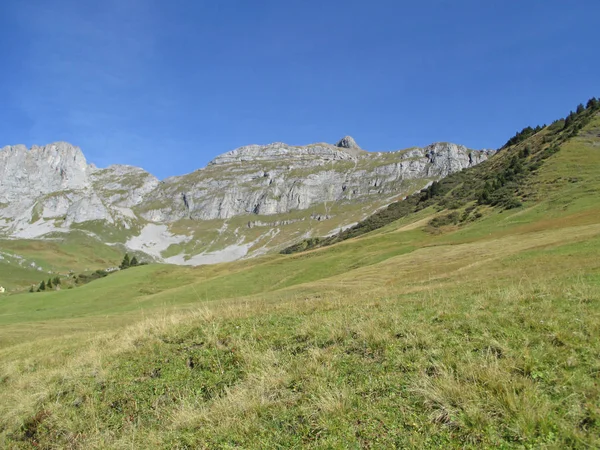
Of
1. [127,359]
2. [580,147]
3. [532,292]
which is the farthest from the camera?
[580,147]

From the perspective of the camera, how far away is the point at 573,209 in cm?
4381

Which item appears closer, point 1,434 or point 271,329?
point 1,434

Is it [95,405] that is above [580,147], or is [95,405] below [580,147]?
below

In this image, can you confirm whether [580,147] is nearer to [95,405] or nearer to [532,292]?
[532,292]

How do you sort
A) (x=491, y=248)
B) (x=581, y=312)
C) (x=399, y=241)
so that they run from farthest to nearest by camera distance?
(x=399, y=241)
(x=491, y=248)
(x=581, y=312)

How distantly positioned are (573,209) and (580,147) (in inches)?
1470

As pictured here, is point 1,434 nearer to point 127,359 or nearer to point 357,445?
point 127,359

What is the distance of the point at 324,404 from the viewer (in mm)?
6156

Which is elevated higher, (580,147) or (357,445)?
(580,147)

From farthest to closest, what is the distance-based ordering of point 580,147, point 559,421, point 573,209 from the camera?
1. point 580,147
2. point 573,209
3. point 559,421

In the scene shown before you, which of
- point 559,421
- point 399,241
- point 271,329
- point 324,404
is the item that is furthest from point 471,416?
point 399,241

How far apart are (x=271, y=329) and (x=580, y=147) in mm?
83696

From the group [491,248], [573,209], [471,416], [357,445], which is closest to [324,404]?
[357,445]

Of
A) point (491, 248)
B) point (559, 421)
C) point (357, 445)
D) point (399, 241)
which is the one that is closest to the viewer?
point (559, 421)
